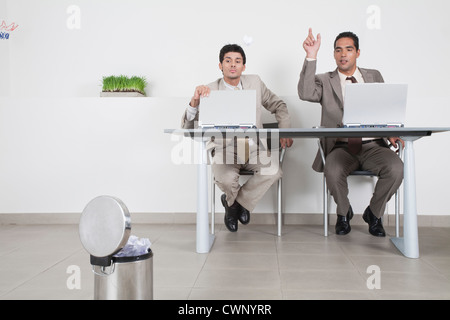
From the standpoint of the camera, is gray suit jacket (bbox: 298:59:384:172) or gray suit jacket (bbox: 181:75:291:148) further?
gray suit jacket (bbox: 181:75:291:148)

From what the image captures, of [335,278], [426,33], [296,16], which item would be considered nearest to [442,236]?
[335,278]

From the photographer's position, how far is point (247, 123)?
226cm

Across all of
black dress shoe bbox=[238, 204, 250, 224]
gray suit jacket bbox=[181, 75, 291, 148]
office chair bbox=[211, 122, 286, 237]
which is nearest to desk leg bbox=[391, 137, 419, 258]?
office chair bbox=[211, 122, 286, 237]

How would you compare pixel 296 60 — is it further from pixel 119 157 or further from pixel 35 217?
pixel 35 217

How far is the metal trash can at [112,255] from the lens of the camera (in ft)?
3.55

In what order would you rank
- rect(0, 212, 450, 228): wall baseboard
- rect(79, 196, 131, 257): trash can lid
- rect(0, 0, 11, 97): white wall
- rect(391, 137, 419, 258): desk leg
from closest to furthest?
rect(79, 196, 131, 257): trash can lid, rect(391, 137, 419, 258): desk leg, rect(0, 212, 450, 228): wall baseboard, rect(0, 0, 11, 97): white wall

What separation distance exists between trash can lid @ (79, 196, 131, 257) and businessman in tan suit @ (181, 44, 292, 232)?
158cm

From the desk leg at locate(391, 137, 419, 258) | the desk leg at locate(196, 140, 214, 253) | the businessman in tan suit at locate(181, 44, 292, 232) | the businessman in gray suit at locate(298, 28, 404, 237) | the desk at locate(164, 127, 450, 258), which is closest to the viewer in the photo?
the desk at locate(164, 127, 450, 258)

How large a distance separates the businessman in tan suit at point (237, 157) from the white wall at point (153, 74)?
1.37 ft

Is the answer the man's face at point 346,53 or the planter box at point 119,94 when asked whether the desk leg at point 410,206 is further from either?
the planter box at point 119,94
